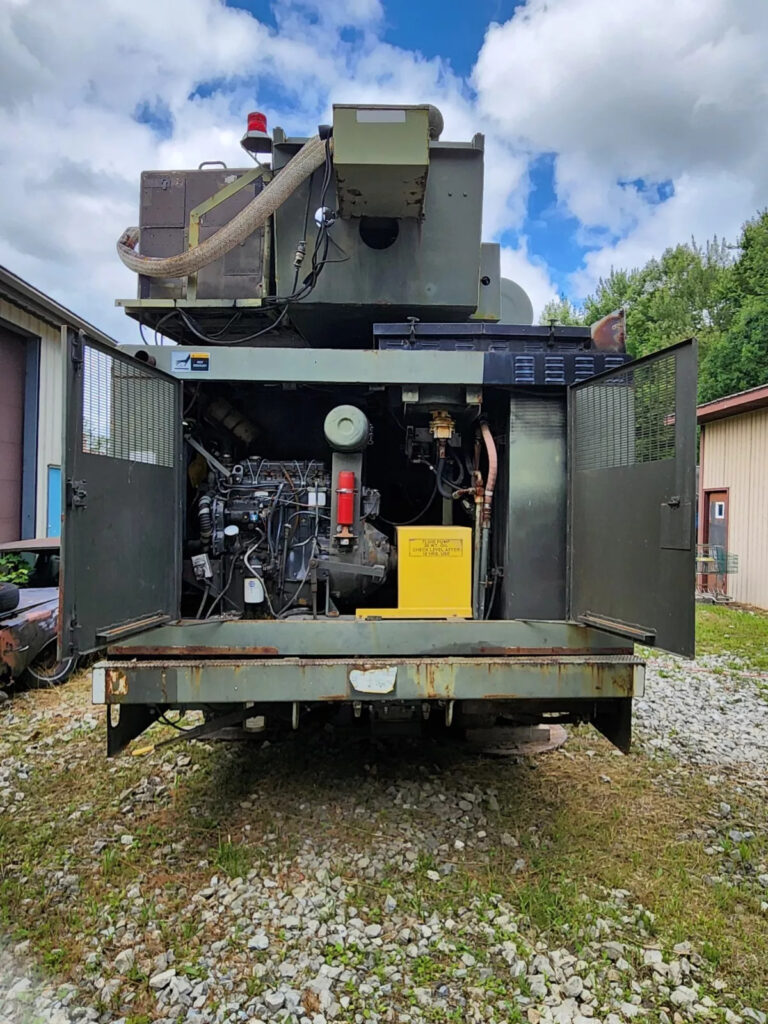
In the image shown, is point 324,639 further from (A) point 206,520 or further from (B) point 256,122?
(B) point 256,122

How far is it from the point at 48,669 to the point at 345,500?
14.8 feet

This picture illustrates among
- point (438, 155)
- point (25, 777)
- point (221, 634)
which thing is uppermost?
point (438, 155)

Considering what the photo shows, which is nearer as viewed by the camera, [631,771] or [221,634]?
[221,634]

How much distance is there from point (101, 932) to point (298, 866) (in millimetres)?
836

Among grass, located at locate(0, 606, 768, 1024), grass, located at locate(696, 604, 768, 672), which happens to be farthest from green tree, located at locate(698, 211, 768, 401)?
grass, located at locate(0, 606, 768, 1024)

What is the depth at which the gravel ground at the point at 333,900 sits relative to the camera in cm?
221

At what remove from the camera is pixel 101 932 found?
2.54 m

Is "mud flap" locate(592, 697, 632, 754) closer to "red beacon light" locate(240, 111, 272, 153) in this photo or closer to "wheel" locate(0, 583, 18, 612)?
"red beacon light" locate(240, 111, 272, 153)

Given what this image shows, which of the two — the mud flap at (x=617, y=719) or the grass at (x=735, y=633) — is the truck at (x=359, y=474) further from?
the grass at (x=735, y=633)

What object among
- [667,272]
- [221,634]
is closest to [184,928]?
[221,634]

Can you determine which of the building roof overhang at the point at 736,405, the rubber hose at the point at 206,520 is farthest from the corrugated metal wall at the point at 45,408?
the building roof overhang at the point at 736,405

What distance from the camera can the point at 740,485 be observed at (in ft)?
41.7

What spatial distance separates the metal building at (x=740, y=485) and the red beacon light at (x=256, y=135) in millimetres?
9989

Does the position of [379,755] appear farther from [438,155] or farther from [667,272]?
[667,272]
